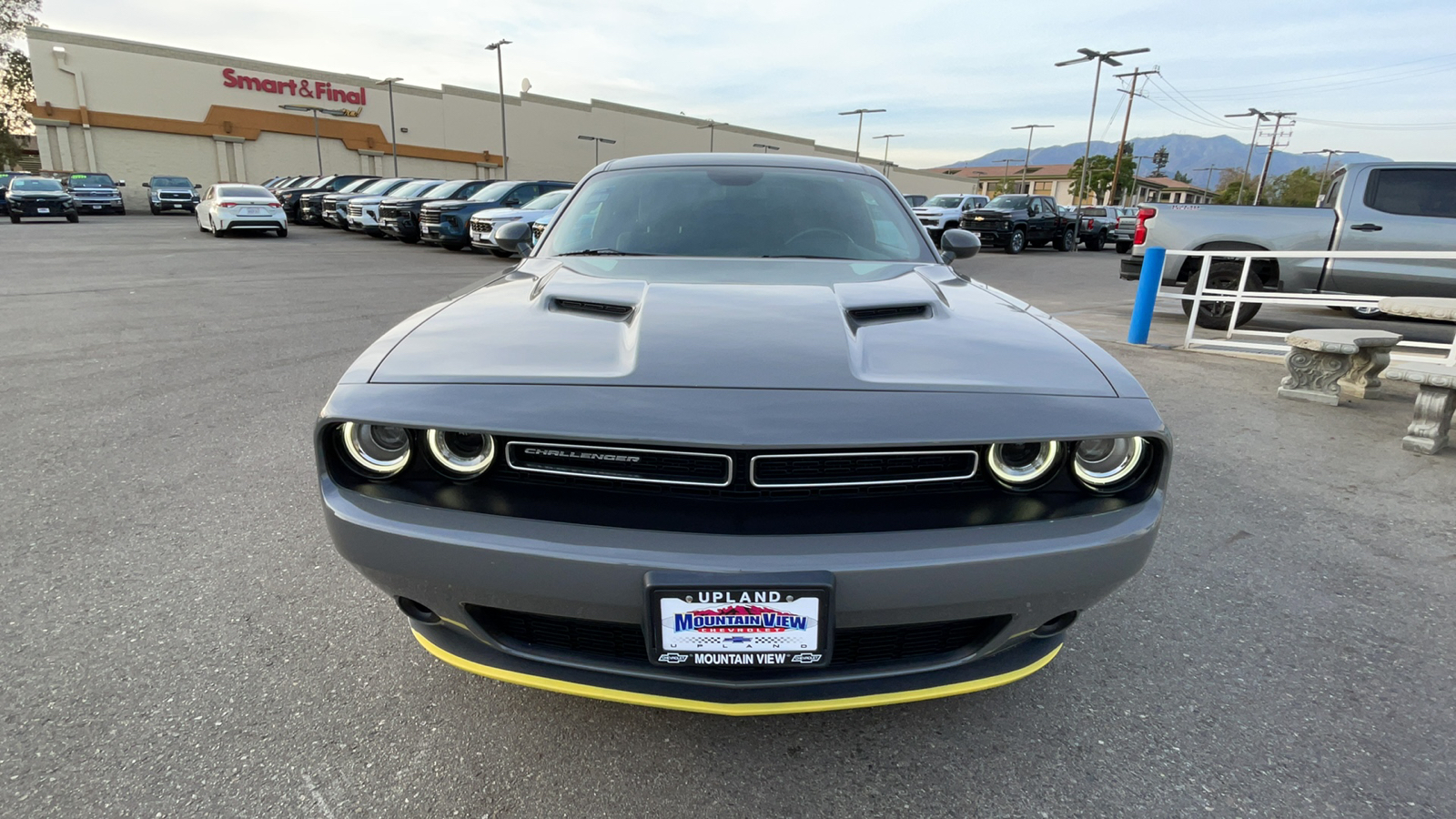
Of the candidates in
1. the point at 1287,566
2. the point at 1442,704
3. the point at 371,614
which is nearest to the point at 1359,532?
the point at 1287,566

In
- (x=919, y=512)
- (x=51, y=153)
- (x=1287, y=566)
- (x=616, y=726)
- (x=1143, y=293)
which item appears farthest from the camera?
(x=51, y=153)

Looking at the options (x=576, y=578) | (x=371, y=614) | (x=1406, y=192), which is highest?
(x=1406, y=192)

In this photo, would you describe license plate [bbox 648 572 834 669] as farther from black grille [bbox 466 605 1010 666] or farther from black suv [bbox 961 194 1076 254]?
black suv [bbox 961 194 1076 254]

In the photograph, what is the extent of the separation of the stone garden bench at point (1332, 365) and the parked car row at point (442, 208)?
960 centimetres

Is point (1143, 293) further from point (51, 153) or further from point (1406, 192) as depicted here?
point (51, 153)

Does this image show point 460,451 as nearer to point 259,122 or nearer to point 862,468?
point 862,468

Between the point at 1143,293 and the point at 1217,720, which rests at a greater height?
the point at 1143,293

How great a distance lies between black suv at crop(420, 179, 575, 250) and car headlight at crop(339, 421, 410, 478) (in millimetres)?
14903

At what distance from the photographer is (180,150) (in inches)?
1564

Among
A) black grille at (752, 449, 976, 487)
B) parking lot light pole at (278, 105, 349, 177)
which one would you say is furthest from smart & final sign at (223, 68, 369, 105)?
black grille at (752, 449, 976, 487)

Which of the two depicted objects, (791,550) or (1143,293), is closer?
(791,550)

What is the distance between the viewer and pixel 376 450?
1.53 metres

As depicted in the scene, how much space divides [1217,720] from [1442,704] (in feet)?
2.12

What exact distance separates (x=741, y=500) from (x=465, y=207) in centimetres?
1601
